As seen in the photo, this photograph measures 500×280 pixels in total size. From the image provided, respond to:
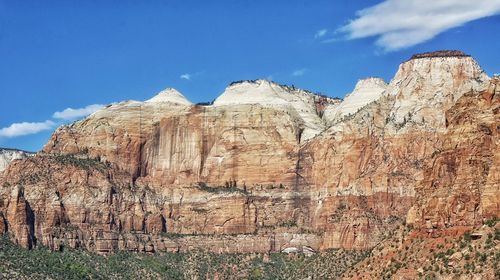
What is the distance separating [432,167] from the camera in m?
169

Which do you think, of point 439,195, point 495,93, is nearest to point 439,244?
point 439,195

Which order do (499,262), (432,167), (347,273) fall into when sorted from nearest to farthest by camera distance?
(499,262) < (432,167) < (347,273)

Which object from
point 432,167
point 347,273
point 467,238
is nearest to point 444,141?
point 432,167

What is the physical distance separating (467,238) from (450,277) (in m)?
5.42

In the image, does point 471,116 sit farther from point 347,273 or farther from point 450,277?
point 347,273

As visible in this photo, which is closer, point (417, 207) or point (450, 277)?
point (450, 277)

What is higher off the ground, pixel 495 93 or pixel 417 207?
pixel 495 93

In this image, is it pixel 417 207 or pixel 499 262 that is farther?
pixel 417 207

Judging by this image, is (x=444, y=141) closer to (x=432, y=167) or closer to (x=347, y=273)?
(x=432, y=167)

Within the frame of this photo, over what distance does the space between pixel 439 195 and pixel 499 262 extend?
1789 centimetres

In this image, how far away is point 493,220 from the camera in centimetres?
15438

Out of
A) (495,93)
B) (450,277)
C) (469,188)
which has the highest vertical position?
(495,93)

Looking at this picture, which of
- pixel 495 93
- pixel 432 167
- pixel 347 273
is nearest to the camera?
pixel 495 93

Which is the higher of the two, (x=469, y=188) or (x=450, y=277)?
(x=469, y=188)
